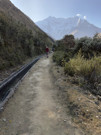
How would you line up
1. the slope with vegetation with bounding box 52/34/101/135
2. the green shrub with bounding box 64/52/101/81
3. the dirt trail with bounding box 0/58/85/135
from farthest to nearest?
the green shrub with bounding box 64/52/101/81
the slope with vegetation with bounding box 52/34/101/135
the dirt trail with bounding box 0/58/85/135

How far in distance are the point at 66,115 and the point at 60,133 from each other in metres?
0.85

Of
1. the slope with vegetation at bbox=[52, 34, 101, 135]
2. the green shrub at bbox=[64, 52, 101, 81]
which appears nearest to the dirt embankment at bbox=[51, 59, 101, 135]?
the slope with vegetation at bbox=[52, 34, 101, 135]

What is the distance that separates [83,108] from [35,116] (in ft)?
5.33

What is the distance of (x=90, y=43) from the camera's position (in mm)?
9297

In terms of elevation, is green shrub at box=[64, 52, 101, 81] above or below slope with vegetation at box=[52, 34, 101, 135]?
above

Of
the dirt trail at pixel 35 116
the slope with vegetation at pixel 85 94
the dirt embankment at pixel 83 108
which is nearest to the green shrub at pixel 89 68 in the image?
the slope with vegetation at pixel 85 94

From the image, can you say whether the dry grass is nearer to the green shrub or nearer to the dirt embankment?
the green shrub

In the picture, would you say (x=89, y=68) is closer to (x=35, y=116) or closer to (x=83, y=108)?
(x=83, y=108)

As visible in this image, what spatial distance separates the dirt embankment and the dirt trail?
251mm

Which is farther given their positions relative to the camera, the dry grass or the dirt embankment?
the dry grass

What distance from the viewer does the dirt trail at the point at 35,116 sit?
10.3ft

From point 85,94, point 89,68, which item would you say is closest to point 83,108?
point 85,94

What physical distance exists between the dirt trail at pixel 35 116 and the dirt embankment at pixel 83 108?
0.82 feet

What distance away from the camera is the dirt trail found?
3139 millimetres
